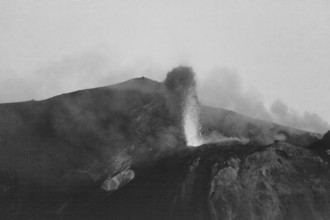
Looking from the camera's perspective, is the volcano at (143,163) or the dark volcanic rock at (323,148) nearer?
the volcano at (143,163)

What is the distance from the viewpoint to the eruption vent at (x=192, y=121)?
130875 mm

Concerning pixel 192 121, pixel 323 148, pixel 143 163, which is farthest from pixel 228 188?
pixel 192 121

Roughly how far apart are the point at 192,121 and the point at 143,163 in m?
23.0

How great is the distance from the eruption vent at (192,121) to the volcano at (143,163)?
6.60 feet

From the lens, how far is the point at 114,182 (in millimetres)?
112250

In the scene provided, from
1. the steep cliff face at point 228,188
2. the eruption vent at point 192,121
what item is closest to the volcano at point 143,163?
the steep cliff face at point 228,188

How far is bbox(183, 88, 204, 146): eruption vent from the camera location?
13088 centimetres

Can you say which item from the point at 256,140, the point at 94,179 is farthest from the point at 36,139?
the point at 256,140

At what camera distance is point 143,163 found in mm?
118625

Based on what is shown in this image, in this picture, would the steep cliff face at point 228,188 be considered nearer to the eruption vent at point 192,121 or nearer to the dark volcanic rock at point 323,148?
the dark volcanic rock at point 323,148

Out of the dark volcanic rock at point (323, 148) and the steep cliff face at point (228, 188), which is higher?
the dark volcanic rock at point (323, 148)

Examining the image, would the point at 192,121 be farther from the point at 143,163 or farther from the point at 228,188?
the point at 228,188

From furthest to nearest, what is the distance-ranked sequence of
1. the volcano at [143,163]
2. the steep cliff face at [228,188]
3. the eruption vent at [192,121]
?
the eruption vent at [192,121]
the volcano at [143,163]
the steep cliff face at [228,188]

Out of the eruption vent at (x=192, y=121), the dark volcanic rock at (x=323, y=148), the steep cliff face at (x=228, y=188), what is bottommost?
the steep cliff face at (x=228, y=188)
